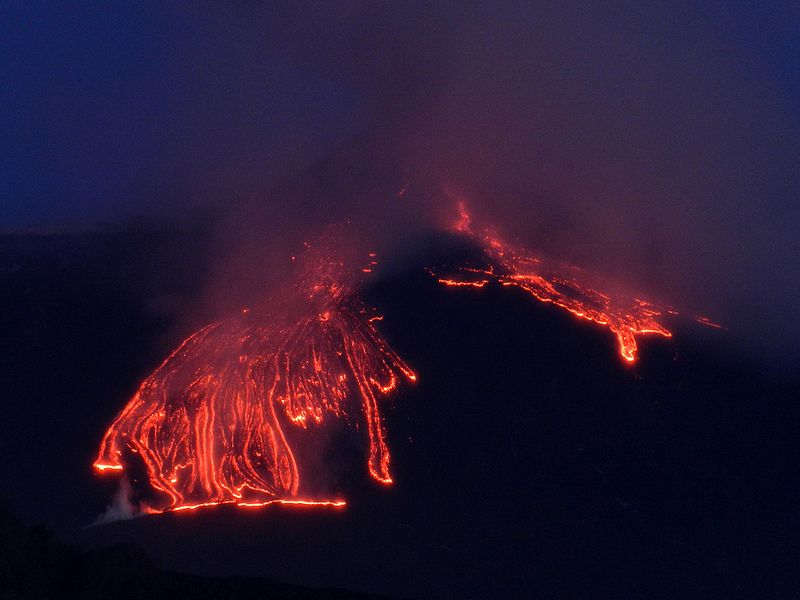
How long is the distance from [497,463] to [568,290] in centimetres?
405

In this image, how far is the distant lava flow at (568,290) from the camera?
13398 mm

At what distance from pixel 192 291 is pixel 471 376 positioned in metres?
5.55

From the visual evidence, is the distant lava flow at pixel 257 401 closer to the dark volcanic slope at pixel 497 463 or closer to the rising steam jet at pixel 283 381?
the rising steam jet at pixel 283 381

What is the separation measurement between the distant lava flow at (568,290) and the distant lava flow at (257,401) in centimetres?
234

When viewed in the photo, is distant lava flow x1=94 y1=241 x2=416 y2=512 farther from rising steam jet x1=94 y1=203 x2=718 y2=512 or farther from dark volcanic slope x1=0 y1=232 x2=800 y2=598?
dark volcanic slope x1=0 y1=232 x2=800 y2=598

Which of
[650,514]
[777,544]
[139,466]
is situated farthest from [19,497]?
[777,544]

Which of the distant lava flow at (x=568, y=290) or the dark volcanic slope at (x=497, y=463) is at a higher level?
the distant lava flow at (x=568, y=290)

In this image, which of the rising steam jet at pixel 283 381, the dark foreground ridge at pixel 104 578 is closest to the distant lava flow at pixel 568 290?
the rising steam jet at pixel 283 381

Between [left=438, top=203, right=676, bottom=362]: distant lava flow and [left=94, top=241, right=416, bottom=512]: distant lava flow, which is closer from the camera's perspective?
[left=94, top=241, right=416, bottom=512]: distant lava flow

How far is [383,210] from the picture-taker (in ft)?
52.7

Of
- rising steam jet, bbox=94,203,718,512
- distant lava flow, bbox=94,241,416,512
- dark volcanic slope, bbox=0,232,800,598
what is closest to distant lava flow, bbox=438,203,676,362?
rising steam jet, bbox=94,203,718,512

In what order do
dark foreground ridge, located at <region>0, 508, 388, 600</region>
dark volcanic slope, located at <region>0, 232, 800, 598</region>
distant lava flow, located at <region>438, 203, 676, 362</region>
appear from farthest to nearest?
distant lava flow, located at <region>438, 203, 676, 362</region>, dark volcanic slope, located at <region>0, 232, 800, 598</region>, dark foreground ridge, located at <region>0, 508, 388, 600</region>

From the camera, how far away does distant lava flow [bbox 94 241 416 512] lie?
418 inches

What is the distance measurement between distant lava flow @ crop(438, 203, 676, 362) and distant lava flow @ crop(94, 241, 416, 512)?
92.2 inches
